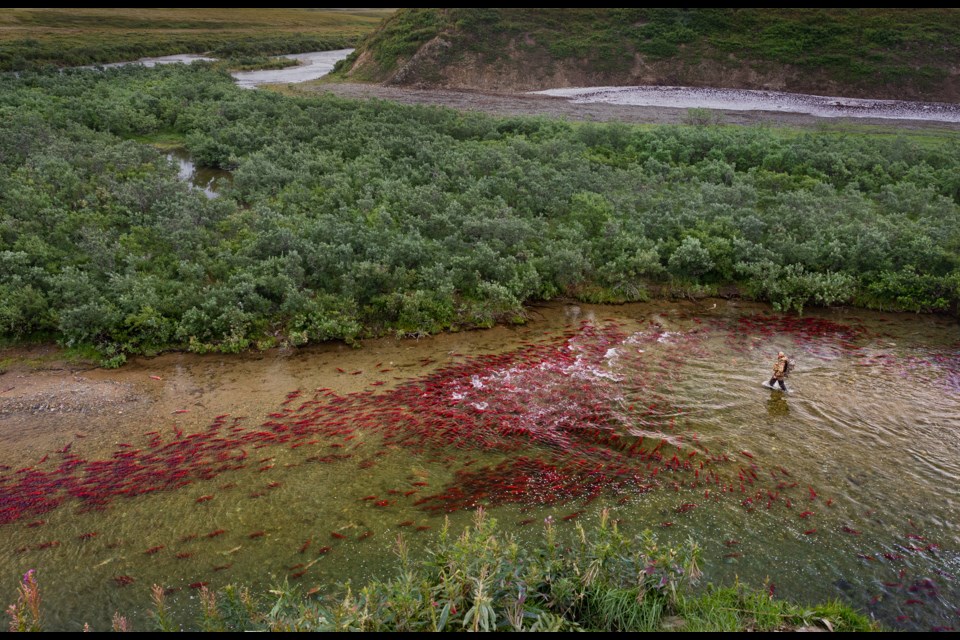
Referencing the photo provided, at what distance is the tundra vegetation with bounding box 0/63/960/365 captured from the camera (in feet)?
60.9

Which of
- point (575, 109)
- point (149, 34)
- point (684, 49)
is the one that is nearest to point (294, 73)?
point (575, 109)

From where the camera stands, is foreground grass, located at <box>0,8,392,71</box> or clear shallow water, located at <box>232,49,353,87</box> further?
foreground grass, located at <box>0,8,392,71</box>

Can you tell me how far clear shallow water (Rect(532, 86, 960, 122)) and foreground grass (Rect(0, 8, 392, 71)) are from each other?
56999 millimetres

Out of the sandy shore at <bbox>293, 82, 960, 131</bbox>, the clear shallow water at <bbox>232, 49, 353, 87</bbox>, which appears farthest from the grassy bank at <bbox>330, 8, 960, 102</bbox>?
the clear shallow water at <bbox>232, 49, 353, 87</bbox>

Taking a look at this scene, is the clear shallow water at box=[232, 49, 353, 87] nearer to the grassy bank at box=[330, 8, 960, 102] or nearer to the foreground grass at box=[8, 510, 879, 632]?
the grassy bank at box=[330, 8, 960, 102]

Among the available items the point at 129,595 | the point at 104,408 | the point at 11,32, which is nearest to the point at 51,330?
the point at 104,408

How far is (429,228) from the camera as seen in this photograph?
78.4ft

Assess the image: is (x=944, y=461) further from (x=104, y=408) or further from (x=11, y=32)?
(x=11, y=32)

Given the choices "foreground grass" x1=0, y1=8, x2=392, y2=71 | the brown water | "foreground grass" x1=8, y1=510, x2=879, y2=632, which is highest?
"foreground grass" x1=0, y1=8, x2=392, y2=71

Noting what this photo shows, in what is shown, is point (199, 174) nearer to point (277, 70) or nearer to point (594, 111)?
point (594, 111)

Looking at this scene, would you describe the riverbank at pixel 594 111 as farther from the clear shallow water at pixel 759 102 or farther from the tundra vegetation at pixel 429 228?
the tundra vegetation at pixel 429 228

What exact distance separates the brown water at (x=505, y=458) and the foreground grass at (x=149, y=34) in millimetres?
63972

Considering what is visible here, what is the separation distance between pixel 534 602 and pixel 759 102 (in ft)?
185

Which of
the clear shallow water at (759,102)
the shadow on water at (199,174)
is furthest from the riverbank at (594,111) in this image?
the shadow on water at (199,174)
